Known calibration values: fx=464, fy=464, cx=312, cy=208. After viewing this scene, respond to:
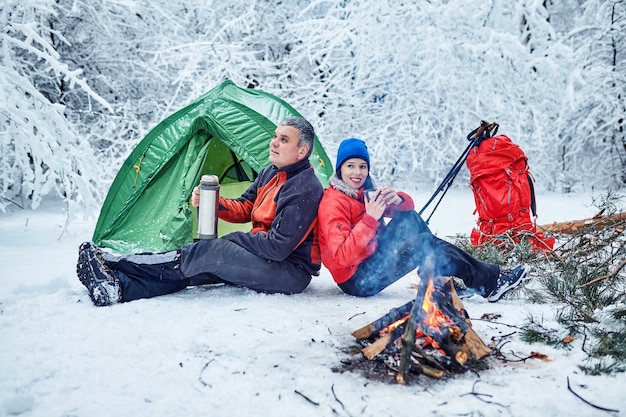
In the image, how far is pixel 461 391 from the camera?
1.74m

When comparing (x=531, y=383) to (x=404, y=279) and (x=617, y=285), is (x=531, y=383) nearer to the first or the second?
(x=617, y=285)

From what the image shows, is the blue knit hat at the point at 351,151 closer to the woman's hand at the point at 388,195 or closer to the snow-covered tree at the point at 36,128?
the woman's hand at the point at 388,195

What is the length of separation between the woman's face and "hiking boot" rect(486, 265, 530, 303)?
1044 mm

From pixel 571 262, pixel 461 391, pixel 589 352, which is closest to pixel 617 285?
pixel 571 262

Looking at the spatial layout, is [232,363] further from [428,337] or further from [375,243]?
[375,243]

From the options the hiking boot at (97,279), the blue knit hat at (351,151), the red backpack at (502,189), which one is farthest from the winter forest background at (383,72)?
the blue knit hat at (351,151)

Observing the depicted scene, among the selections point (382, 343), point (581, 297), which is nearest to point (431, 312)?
point (382, 343)

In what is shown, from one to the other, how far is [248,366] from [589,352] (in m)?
1.46

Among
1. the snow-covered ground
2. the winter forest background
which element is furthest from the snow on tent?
the winter forest background

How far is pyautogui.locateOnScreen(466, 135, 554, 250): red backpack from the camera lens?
383cm

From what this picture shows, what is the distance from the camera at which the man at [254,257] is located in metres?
2.79

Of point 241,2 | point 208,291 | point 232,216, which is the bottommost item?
point 208,291

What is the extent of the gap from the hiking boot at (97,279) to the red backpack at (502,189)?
9.15 ft

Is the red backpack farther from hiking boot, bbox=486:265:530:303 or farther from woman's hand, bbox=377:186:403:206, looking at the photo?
woman's hand, bbox=377:186:403:206
